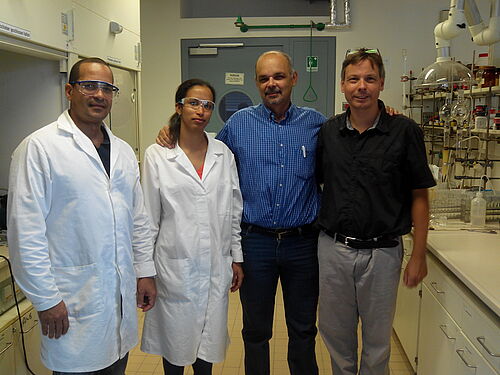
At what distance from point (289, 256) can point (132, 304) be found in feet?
2.19

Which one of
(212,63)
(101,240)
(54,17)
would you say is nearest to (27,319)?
(101,240)

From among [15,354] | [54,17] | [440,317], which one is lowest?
[15,354]

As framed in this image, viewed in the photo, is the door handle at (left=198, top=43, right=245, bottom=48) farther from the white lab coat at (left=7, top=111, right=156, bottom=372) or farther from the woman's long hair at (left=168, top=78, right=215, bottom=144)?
the white lab coat at (left=7, top=111, right=156, bottom=372)

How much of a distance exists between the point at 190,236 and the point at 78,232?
445mm

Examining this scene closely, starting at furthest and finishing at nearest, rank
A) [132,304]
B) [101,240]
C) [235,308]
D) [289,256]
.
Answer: [235,308], [289,256], [132,304], [101,240]

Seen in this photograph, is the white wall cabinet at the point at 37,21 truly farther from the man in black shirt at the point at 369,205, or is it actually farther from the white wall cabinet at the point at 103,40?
the man in black shirt at the point at 369,205

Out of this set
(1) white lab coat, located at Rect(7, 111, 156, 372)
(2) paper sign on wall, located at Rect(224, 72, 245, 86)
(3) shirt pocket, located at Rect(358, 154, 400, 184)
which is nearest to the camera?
(1) white lab coat, located at Rect(7, 111, 156, 372)

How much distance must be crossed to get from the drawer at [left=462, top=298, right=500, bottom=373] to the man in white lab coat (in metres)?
1.19

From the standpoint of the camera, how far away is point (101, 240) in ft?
4.90

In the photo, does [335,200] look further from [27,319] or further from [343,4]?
[343,4]

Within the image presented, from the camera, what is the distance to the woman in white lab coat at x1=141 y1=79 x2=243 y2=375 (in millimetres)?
1781

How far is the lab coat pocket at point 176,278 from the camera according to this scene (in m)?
1.78

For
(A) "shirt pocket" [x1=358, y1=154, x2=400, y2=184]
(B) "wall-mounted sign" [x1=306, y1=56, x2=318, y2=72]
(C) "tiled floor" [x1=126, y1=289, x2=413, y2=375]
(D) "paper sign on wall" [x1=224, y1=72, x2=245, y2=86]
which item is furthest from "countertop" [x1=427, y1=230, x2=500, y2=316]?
(D) "paper sign on wall" [x1=224, y1=72, x2=245, y2=86]

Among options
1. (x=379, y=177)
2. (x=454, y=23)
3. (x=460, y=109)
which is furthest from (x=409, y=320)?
(x=454, y=23)
